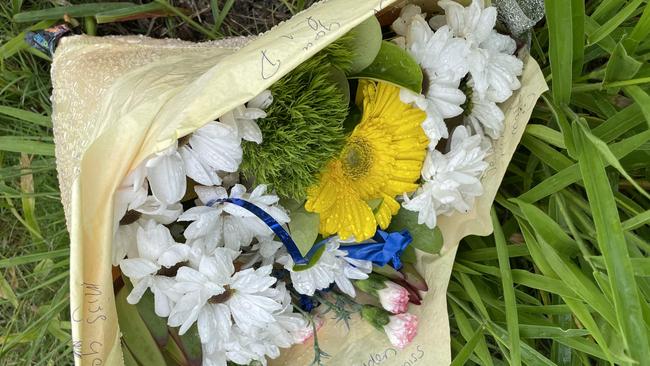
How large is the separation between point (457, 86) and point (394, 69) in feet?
0.21

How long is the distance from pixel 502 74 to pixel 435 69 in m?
0.06

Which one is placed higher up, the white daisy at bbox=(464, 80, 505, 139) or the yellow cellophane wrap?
the white daisy at bbox=(464, 80, 505, 139)

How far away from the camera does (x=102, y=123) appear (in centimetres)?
54

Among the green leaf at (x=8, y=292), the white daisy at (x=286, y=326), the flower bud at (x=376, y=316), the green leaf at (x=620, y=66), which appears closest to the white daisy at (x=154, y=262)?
the white daisy at (x=286, y=326)

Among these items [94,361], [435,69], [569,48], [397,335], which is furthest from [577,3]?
[94,361]

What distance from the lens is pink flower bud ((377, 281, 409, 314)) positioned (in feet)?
2.02

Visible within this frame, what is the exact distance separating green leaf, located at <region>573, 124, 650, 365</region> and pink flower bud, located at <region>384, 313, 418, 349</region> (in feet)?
0.64

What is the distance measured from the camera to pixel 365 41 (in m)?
0.53

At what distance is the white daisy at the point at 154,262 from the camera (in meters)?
0.50

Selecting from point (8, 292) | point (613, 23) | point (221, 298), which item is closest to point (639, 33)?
point (613, 23)

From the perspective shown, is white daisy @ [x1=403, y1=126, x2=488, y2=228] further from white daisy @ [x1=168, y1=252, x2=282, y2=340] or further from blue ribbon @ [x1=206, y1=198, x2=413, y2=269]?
white daisy @ [x1=168, y1=252, x2=282, y2=340]

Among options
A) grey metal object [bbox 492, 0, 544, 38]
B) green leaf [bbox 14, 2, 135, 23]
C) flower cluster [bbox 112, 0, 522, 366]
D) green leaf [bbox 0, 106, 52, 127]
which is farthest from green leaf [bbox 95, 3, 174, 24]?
grey metal object [bbox 492, 0, 544, 38]

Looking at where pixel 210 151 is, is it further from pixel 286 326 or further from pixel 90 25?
pixel 90 25

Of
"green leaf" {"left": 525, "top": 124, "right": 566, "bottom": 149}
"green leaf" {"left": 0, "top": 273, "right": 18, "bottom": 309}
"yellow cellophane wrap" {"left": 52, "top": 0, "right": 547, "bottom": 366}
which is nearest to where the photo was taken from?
"yellow cellophane wrap" {"left": 52, "top": 0, "right": 547, "bottom": 366}
